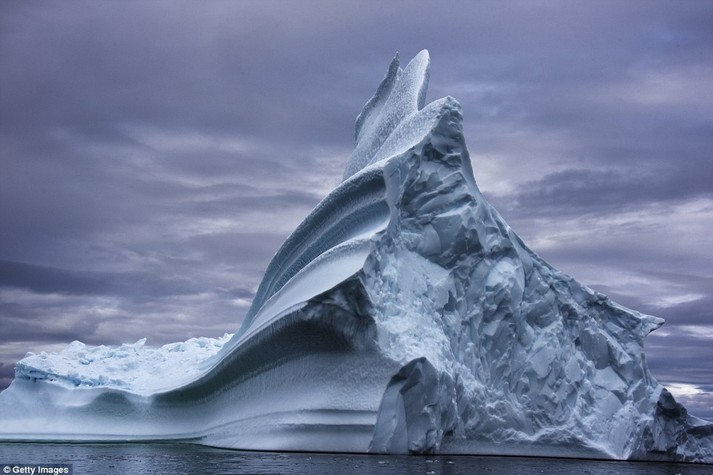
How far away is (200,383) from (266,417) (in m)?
3.37

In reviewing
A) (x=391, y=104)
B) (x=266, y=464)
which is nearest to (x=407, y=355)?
(x=266, y=464)

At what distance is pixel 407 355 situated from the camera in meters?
12.7

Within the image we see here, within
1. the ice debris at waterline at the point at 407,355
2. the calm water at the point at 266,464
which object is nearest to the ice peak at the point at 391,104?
the ice debris at waterline at the point at 407,355

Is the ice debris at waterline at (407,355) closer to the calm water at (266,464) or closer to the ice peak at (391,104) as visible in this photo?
the ice peak at (391,104)

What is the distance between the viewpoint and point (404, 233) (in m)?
14.3

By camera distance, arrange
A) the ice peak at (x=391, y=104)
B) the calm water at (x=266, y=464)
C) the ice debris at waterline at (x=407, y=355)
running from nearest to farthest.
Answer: the calm water at (x=266, y=464), the ice debris at waterline at (x=407, y=355), the ice peak at (x=391, y=104)

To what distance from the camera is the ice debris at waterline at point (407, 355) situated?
12.8m

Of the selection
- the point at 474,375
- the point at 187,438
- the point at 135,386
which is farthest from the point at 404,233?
the point at 135,386

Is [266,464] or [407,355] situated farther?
[407,355]

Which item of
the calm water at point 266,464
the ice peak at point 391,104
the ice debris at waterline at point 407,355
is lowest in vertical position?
the calm water at point 266,464

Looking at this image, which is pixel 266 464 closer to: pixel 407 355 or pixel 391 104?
pixel 407 355

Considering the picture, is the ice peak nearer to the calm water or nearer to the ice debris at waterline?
the ice debris at waterline

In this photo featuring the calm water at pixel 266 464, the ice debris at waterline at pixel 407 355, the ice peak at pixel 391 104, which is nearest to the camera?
the calm water at pixel 266 464

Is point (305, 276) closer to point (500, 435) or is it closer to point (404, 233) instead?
point (404, 233)
